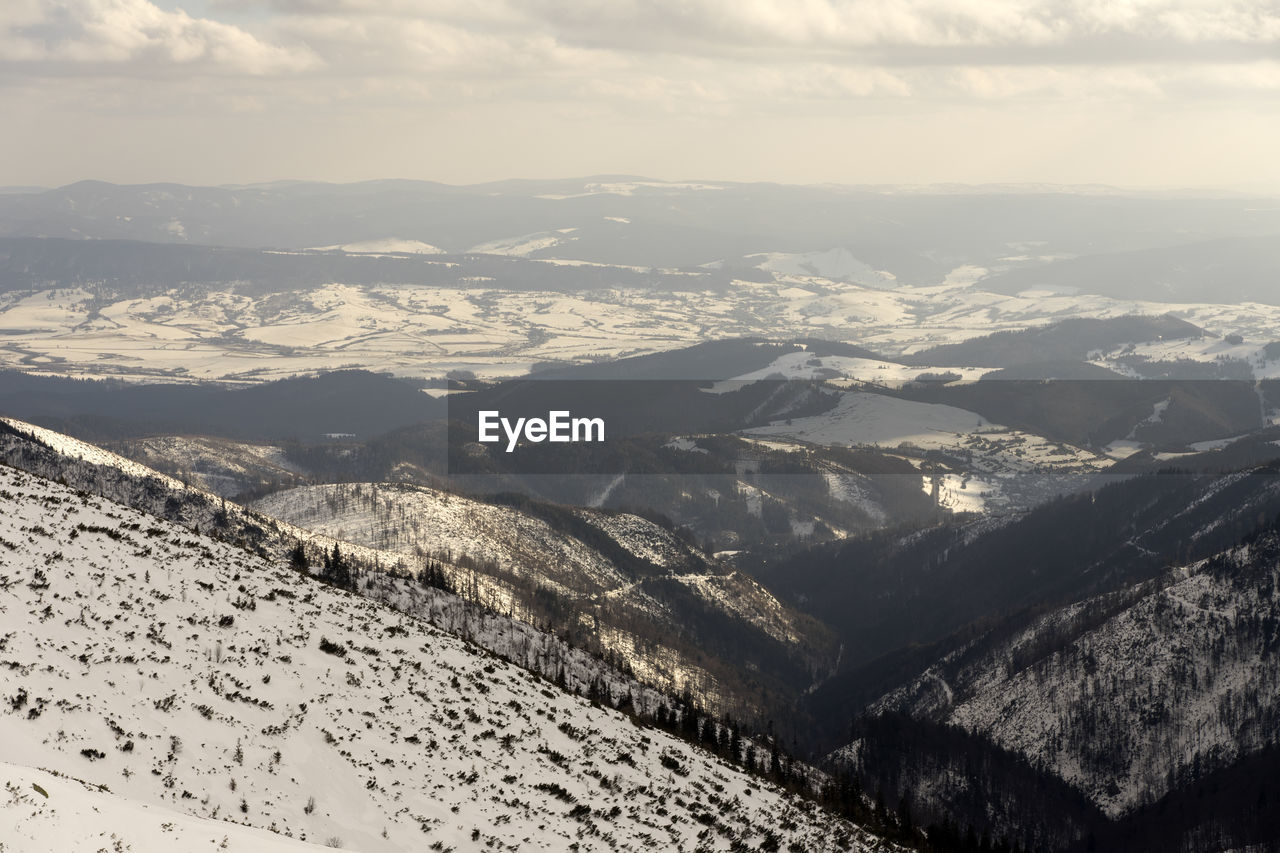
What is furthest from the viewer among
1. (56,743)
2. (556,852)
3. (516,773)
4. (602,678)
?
(602,678)

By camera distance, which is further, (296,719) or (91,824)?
(296,719)

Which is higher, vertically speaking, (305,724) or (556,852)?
(305,724)

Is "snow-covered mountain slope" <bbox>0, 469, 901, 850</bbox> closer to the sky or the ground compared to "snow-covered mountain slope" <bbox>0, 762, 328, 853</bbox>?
closer to the ground

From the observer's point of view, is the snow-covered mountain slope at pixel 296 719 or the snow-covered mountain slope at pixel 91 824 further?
the snow-covered mountain slope at pixel 296 719

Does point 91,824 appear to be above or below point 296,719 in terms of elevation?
above

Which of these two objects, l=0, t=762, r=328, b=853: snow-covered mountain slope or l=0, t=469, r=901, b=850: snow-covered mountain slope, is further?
l=0, t=469, r=901, b=850: snow-covered mountain slope

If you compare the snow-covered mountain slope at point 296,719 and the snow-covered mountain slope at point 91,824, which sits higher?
the snow-covered mountain slope at point 91,824

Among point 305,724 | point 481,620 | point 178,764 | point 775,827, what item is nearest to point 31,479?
point 305,724

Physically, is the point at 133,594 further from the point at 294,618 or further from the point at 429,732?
the point at 429,732
